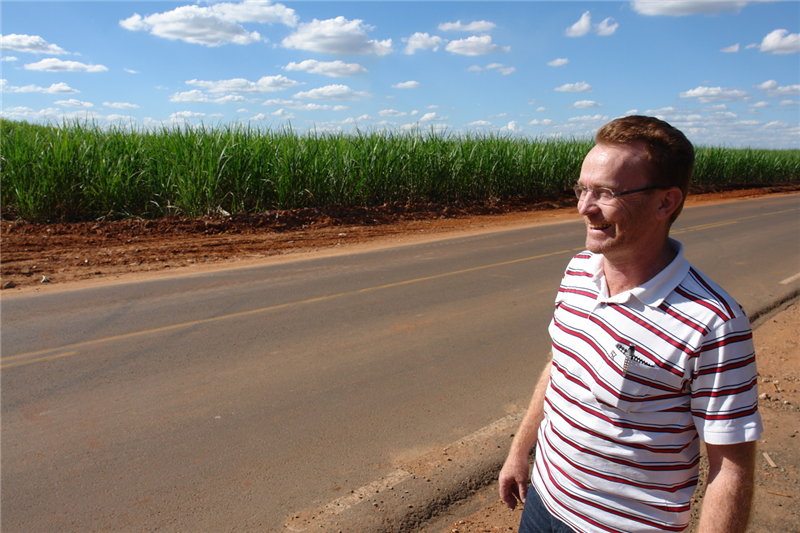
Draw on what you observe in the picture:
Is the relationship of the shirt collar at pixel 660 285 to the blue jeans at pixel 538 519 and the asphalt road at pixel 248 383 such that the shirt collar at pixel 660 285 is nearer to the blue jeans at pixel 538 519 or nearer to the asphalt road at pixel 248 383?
the blue jeans at pixel 538 519

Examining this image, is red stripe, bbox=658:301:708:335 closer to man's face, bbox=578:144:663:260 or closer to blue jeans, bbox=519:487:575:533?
man's face, bbox=578:144:663:260

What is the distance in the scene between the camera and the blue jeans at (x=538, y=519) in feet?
6.07

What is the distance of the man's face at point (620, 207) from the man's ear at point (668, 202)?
0.03m

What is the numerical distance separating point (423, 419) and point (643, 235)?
9.86ft

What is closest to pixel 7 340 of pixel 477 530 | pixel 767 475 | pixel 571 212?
pixel 477 530

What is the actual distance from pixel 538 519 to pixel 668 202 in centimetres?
114

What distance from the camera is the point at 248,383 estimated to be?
5.00 meters

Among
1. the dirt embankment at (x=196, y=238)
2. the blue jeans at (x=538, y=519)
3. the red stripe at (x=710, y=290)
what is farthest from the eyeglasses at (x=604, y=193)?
the dirt embankment at (x=196, y=238)

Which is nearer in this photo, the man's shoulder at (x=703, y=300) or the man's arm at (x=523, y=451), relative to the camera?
the man's shoulder at (x=703, y=300)

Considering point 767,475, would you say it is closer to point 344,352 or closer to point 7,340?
point 344,352

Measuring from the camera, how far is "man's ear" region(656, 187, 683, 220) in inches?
66.9

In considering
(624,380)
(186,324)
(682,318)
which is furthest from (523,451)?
(186,324)

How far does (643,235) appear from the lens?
1.73 metres

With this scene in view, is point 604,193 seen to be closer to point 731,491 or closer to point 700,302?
point 700,302
